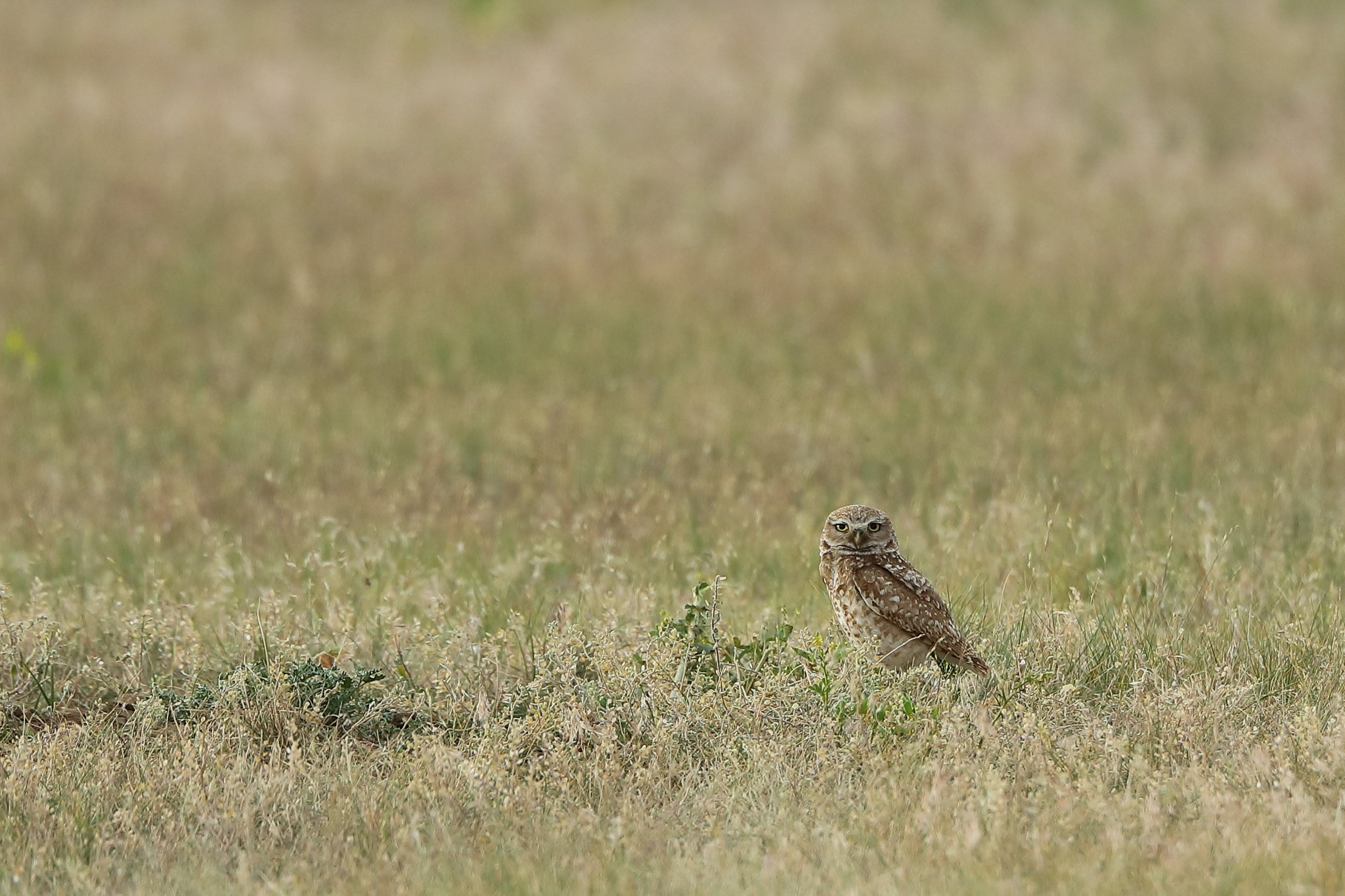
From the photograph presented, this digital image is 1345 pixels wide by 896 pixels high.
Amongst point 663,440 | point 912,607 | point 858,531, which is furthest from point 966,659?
point 663,440

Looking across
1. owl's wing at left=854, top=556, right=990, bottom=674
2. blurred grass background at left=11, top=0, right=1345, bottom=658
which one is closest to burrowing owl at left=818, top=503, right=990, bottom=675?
owl's wing at left=854, top=556, right=990, bottom=674

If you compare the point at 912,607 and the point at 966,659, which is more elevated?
the point at 912,607

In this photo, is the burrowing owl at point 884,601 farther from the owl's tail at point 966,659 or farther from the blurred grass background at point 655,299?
the blurred grass background at point 655,299

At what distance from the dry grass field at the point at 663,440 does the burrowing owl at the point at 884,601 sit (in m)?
0.15

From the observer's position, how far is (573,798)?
4.92 meters

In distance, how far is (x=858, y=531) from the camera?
562 centimetres

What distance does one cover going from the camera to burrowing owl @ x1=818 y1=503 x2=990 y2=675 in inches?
216

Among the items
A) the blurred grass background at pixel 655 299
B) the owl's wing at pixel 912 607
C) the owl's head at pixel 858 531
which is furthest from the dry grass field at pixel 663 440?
the owl's head at pixel 858 531

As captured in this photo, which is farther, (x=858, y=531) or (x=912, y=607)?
(x=858, y=531)

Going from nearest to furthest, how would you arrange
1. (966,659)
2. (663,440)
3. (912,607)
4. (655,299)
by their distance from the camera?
(912,607)
(966,659)
(663,440)
(655,299)

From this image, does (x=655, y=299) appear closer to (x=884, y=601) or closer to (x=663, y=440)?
(x=663, y=440)

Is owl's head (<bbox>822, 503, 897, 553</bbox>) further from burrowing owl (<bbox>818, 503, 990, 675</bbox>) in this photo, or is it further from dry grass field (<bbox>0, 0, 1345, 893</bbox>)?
dry grass field (<bbox>0, 0, 1345, 893</bbox>)

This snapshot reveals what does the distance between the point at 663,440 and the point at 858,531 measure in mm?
3344

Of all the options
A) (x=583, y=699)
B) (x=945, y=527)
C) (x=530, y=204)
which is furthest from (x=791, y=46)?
(x=583, y=699)
